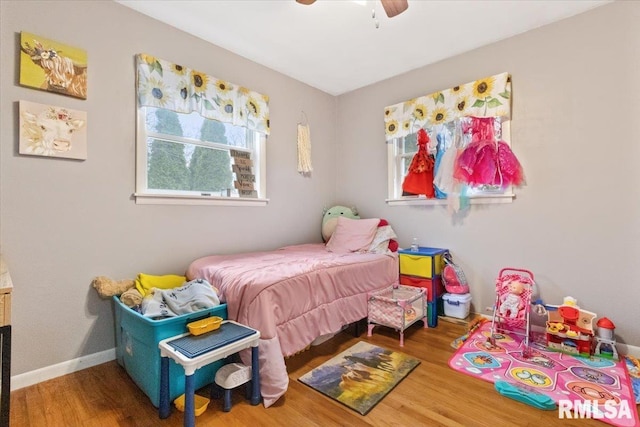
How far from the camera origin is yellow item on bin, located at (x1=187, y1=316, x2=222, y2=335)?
1538 mm

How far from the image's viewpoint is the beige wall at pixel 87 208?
5.73 ft

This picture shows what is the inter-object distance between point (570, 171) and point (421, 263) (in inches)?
52.7

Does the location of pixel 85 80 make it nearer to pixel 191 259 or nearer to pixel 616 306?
pixel 191 259

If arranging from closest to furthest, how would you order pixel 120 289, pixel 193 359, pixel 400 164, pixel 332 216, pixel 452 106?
pixel 193 359 → pixel 120 289 → pixel 452 106 → pixel 400 164 → pixel 332 216

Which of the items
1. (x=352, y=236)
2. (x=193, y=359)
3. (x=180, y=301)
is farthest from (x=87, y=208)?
(x=352, y=236)

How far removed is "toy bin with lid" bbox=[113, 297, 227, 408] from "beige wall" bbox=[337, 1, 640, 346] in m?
2.33

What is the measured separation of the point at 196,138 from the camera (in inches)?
104

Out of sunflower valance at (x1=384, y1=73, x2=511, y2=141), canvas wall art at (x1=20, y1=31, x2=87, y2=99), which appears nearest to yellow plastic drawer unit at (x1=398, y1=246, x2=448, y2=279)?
sunflower valance at (x1=384, y1=73, x2=511, y2=141)

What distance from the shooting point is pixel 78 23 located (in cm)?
195

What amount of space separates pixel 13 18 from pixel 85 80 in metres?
0.42

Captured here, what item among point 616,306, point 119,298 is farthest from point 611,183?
point 119,298

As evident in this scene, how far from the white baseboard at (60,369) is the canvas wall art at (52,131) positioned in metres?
1.29

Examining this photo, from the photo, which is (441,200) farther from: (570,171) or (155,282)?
(155,282)

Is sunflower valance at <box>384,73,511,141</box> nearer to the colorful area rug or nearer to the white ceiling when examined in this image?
the white ceiling
